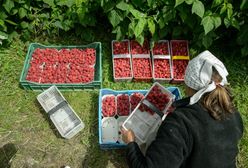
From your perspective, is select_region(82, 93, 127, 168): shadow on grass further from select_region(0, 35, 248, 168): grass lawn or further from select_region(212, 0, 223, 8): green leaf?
select_region(212, 0, 223, 8): green leaf

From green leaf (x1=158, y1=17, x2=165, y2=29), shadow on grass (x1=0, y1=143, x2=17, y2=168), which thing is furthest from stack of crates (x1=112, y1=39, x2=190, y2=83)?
shadow on grass (x1=0, y1=143, x2=17, y2=168)

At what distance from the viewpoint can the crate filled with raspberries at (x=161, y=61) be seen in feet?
12.9

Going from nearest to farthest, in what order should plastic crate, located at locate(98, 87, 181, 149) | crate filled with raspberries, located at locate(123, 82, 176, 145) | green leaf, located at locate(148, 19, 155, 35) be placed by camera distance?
crate filled with raspberries, located at locate(123, 82, 176, 145) < plastic crate, located at locate(98, 87, 181, 149) < green leaf, located at locate(148, 19, 155, 35)

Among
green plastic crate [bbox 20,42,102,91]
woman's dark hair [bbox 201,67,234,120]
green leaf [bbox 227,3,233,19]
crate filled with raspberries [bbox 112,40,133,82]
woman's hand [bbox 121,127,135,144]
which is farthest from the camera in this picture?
crate filled with raspberries [bbox 112,40,133,82]

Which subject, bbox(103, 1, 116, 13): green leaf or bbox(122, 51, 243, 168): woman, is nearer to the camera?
bbox(122, 51, 243, 168): woman

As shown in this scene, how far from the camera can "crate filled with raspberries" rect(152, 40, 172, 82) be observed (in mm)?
3941

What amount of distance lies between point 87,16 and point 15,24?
2.89 feet

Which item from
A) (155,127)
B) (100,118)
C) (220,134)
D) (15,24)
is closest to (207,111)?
(220,134)

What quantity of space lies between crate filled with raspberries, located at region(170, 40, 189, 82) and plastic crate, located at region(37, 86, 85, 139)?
4.13ft

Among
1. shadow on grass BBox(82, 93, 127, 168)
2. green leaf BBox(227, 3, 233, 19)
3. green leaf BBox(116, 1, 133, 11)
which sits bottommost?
shadow on grass BBox(82, 93, 127, 168)

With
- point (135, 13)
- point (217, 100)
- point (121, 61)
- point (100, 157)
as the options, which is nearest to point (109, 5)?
point (135, 13)

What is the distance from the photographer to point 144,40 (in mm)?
4102

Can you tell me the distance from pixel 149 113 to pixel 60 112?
0.99m

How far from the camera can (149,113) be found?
3.38m
